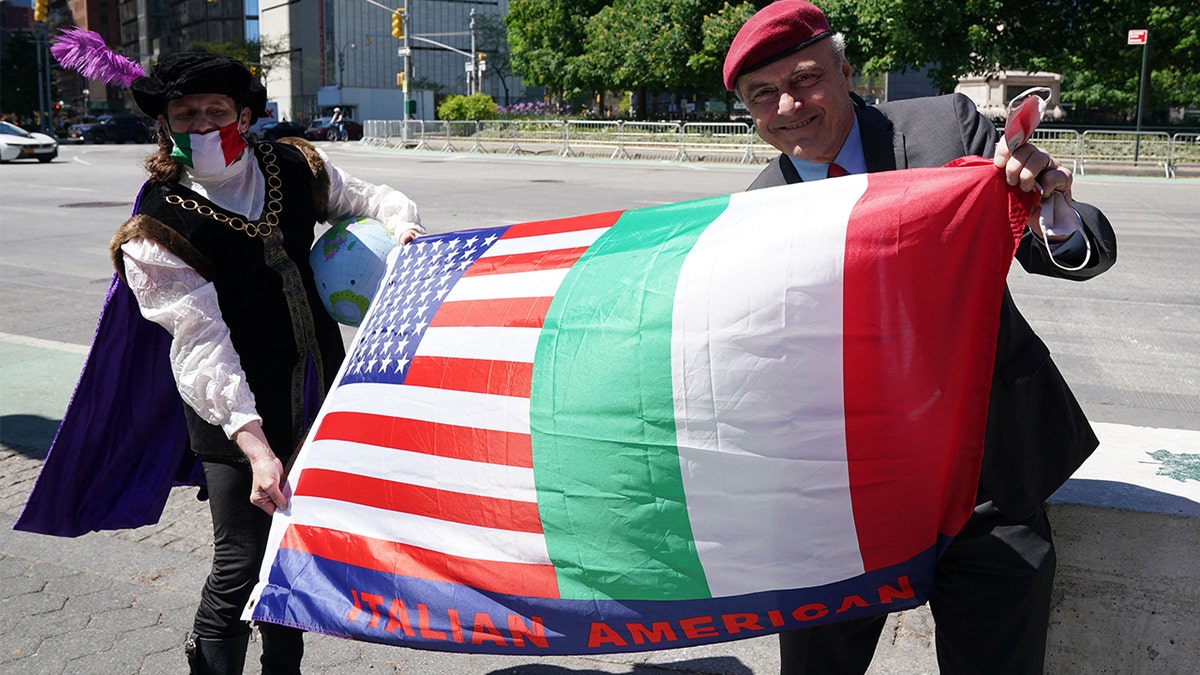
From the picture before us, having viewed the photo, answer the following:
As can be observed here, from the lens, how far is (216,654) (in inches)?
115

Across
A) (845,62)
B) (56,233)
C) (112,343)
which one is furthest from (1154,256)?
(56,233)

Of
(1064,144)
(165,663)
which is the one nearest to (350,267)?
(165,663)

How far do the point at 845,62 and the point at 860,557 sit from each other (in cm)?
114

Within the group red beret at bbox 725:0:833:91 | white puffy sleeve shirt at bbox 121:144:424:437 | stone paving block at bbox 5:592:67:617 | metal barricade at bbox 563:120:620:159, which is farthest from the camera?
metal barricade at bbox 563:120:620:159

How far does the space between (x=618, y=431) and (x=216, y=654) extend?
4.73 feet

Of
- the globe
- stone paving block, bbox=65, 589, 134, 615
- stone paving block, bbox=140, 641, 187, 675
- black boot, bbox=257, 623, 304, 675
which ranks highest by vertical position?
the globe

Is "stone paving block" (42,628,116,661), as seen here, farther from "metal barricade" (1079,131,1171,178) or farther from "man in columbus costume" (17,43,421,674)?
"metal barricade" (1079,131,1171,178)

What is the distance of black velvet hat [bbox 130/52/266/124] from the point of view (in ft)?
9.14

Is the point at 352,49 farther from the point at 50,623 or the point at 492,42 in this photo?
the point at 50,623

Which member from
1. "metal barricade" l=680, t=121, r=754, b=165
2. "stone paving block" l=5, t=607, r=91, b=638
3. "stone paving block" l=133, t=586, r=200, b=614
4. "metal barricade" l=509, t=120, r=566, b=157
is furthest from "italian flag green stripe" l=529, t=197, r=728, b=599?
"metal barricade" l=509, t=120, r=566, b=157

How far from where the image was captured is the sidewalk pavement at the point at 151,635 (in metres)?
3.56

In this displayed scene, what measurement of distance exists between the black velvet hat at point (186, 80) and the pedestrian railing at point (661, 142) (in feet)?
53.3

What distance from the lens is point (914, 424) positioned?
6.95ft

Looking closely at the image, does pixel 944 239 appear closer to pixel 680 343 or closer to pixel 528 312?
pixel 680 343
